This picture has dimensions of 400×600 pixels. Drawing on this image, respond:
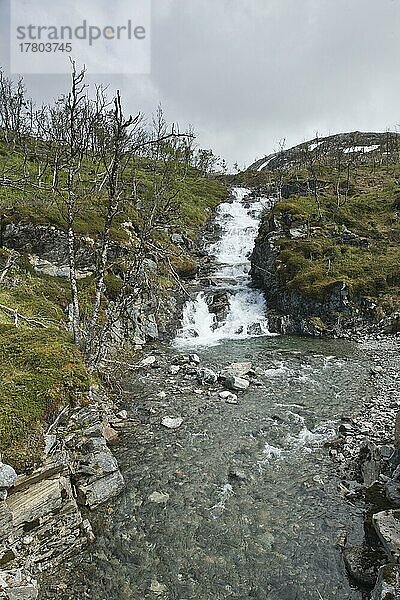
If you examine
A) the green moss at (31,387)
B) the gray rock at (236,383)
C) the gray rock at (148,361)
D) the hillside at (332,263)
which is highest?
the hillside at (332,263)

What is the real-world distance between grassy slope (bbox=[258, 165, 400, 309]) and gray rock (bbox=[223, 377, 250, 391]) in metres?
14.6

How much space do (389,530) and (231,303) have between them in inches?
987

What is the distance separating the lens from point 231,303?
33188 mm

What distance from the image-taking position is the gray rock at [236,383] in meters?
18.2

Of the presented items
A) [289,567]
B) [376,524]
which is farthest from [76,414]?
[376,524]

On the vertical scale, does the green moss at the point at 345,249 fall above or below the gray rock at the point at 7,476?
above

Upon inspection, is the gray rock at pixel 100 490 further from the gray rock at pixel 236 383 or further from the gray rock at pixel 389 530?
the gray rock at pixel 236 383

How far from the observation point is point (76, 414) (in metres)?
10.5

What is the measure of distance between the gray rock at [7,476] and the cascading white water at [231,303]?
13128 mm

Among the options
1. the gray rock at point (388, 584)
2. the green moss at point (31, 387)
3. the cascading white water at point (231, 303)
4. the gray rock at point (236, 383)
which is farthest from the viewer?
the cascading white water at point (231, 303)

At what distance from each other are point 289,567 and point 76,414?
606cm

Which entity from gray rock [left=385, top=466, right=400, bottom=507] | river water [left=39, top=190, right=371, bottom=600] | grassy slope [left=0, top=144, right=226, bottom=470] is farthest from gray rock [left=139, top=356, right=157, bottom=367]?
gray rock [left=385, top=466, right=400, bottom=507]

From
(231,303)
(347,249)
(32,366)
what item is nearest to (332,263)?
(347,249)

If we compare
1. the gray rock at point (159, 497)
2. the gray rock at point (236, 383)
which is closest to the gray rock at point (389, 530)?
the gray rock at point (159, 497)
